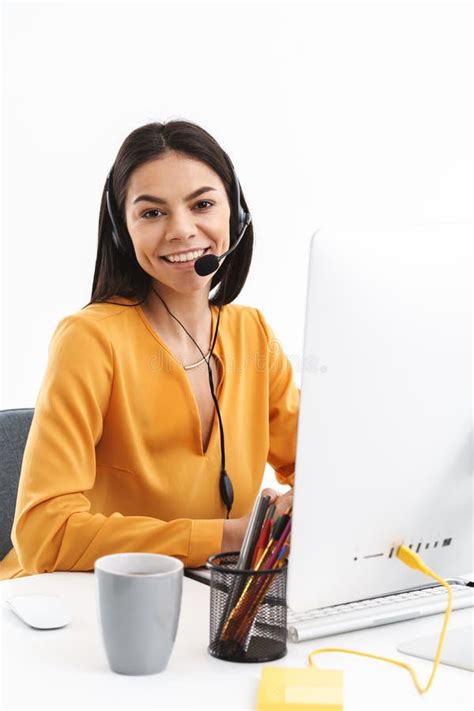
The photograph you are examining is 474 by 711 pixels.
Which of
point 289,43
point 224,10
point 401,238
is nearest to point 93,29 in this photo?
point 224,10

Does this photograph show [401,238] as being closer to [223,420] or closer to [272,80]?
[223,420]

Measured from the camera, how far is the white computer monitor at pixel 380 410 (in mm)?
916

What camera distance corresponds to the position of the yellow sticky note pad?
2.82 ft

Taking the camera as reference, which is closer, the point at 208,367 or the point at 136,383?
the point at 136,383

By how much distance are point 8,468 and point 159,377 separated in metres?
0.35

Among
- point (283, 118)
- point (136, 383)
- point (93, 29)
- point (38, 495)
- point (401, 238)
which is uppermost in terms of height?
point (93, 29)

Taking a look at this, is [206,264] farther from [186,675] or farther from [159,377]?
[186,675]

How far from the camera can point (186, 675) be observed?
94 cm

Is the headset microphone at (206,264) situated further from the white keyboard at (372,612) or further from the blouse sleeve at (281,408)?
the white keyboard at (372,612)

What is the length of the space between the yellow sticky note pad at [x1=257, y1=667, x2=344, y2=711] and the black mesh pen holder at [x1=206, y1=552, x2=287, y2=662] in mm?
48

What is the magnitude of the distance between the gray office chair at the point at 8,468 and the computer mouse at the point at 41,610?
0.57 meters

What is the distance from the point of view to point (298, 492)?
92 cm

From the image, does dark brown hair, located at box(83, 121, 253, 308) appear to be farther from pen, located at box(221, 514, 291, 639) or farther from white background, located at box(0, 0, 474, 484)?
white background, located at box(0, 0, 474, 484)

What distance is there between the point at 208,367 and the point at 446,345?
0.77 metres
